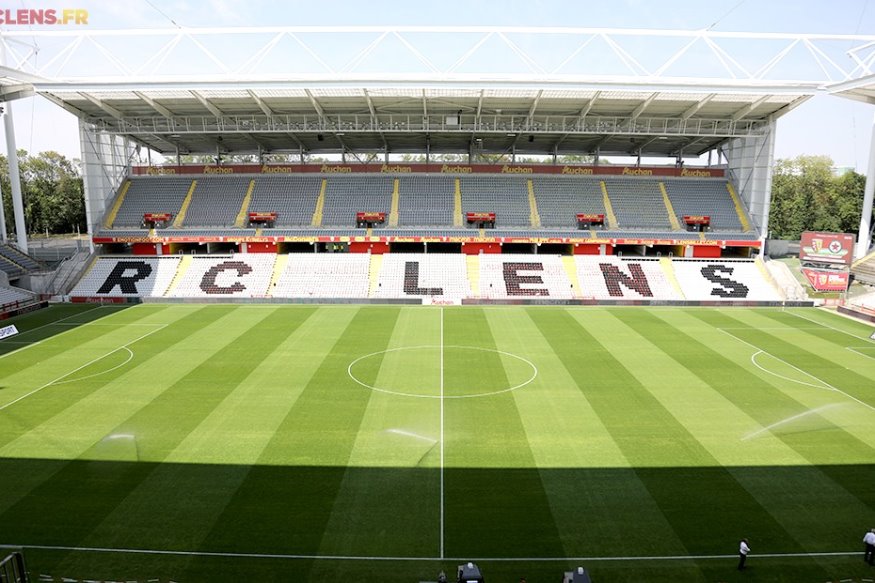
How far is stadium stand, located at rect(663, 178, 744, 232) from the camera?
47750 millimetres

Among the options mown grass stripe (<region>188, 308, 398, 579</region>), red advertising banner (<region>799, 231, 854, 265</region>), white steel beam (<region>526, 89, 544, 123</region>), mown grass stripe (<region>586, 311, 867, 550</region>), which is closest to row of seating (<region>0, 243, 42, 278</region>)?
mown grass stripe (<region>188, 308, 398, 579</region>)

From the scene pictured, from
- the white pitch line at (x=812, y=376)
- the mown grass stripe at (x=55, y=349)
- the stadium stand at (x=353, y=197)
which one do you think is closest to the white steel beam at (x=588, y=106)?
the stadium stand at (x=353, y=197)

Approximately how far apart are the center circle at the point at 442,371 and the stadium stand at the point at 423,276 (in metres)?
13.7

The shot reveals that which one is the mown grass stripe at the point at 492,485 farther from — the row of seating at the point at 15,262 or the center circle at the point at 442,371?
the row of seating at the point at 15,262

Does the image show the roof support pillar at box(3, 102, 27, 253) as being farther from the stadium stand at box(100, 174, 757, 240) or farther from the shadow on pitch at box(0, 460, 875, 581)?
the shadow on pitch at box(0, 460, 875, 581)

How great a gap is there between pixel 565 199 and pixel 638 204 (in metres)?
6.77

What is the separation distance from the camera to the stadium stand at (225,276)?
4147 centimetres

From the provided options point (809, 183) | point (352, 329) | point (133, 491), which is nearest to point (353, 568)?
point (133, 491)

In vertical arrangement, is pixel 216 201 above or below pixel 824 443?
above

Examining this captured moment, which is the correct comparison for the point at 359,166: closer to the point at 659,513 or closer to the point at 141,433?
the point at 141,433

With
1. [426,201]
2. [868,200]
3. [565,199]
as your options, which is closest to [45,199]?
[426,201]

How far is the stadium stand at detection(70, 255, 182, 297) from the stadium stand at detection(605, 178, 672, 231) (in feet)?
130

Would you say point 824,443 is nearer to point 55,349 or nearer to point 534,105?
point 534,105

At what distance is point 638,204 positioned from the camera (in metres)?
49.1
